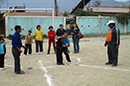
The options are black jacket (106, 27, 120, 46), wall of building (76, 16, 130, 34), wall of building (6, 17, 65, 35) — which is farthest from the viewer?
wall of building (76, 16, 130, 34)

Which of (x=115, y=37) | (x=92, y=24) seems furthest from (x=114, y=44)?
(x=92, y=24)

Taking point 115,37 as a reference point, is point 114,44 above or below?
below

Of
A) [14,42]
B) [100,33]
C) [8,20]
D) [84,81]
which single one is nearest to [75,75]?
[84,81]

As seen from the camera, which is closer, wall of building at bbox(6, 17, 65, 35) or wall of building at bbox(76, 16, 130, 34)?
wall of building at bbox(6, 17, 65, 35)

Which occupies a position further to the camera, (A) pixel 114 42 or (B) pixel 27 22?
(B) pixel 27 22

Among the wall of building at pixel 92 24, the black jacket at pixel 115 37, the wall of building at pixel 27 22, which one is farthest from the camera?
the wall of building at pixel 92 24

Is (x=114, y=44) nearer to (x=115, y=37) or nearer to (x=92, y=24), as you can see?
(x=115, y=37)

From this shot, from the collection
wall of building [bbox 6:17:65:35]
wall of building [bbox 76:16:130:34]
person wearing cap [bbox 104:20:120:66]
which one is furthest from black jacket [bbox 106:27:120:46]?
wall of building [bbox 76:16:130:34]

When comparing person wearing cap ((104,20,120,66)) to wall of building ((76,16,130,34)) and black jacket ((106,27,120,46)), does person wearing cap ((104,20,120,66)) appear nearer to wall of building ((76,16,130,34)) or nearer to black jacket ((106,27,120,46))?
black jacket ((106,27,120,46))

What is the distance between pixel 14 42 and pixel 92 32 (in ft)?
74.6

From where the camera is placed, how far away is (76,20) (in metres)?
26.8

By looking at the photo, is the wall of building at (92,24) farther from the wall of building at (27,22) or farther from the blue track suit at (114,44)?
the blue track suit at (114,44)

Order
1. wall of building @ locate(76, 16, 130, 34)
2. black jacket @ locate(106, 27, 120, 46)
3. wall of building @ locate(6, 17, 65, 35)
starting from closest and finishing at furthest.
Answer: black jacket @ locate(106, 27, 120, 46) → wall of building @ locate(6, 17, 65, 35) → wall of building @ locate(76, 16, 130, 34)

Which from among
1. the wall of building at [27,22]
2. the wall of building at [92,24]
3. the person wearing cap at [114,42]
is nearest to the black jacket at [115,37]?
the person wearing cap at [114,42]
